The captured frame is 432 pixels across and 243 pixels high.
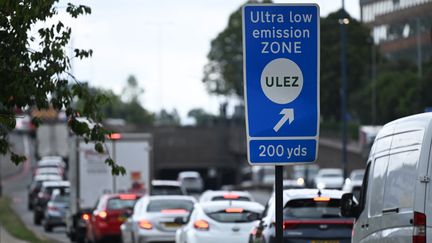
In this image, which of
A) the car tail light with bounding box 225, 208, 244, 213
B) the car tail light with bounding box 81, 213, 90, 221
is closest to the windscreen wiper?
the car tail light with bounding box 225, 208, 244, 213

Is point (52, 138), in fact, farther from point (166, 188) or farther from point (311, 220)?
point (311, 220)

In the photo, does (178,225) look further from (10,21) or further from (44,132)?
(44,132)

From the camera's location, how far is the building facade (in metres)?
43.2

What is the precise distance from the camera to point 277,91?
10.2 metres

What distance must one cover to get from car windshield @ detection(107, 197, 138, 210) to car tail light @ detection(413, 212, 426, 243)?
23110 mm

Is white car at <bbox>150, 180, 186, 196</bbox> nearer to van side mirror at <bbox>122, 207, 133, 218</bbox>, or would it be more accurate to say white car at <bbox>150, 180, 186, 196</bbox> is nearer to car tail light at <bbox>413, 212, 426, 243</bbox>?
van side mirror at <bbox>122, 207, 133, 218</bbox>

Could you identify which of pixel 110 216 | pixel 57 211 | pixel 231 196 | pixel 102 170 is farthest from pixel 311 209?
pixel 57 211

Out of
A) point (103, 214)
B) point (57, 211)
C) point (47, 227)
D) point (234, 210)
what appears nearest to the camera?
point (234, 210)

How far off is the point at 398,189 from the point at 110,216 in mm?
22265

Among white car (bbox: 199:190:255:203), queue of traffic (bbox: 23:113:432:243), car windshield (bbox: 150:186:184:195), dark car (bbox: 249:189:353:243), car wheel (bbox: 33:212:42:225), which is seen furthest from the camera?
car wheel (bbox: 33:212:42:225)

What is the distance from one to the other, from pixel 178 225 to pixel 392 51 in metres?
44.4

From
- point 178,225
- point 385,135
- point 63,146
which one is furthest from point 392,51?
point 385,135

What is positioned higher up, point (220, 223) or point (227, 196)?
point (220, 223)

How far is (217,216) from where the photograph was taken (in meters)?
24.2
